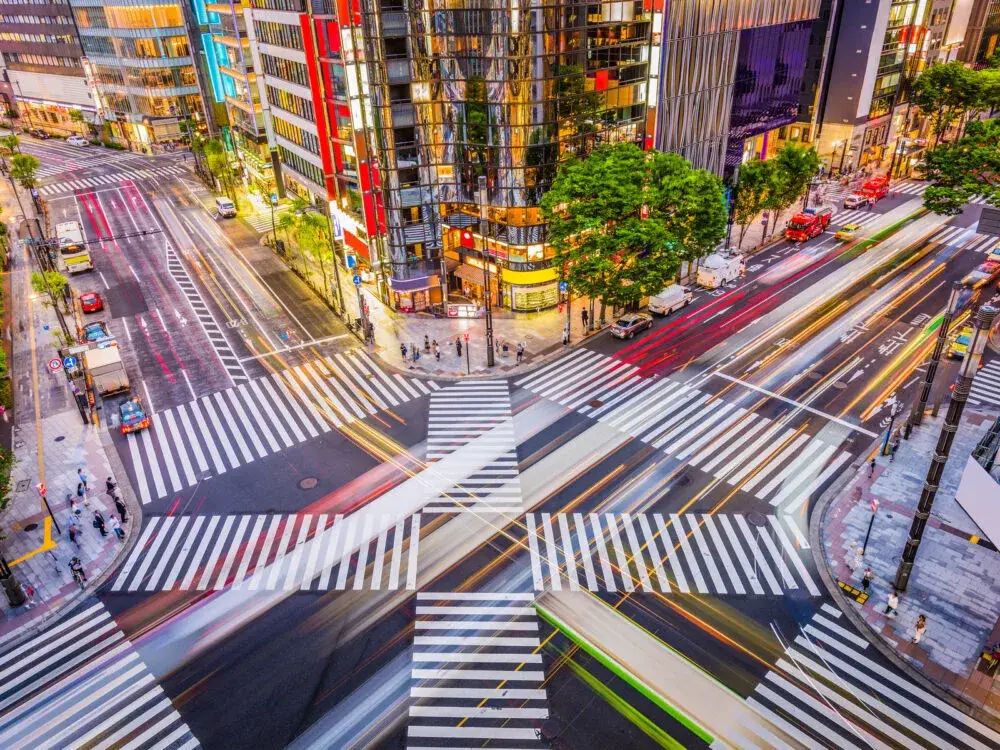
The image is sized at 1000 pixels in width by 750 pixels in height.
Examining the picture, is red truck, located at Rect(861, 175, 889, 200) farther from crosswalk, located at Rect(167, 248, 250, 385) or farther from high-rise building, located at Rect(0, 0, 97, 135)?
high-rise building, located at Rect(0, 0, 97, 135)

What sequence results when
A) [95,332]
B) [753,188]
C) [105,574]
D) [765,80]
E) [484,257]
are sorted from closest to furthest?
[105,574]
[484,257]
[95,332]
[753,188]
[765,80]

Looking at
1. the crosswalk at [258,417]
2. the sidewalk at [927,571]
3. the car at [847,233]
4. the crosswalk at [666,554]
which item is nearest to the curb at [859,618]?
the sidewalk at [927,571]

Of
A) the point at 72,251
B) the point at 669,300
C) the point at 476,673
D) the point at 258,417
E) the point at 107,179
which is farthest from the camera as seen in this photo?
the point at 107,179

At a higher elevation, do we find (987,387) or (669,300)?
(669,300)

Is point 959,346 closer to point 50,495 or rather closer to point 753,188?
point 753,188

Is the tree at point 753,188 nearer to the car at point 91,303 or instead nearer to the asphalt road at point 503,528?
the asphalt road at point 503,528

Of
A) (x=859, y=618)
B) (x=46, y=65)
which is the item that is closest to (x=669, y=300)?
(x=859, y=618)
